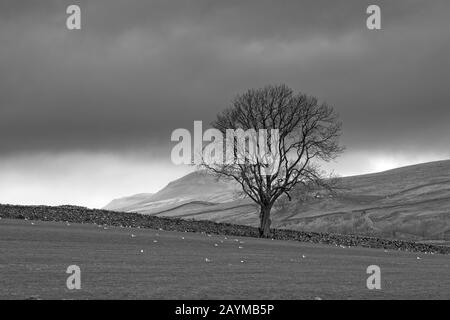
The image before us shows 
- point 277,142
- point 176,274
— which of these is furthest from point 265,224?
point 176,274

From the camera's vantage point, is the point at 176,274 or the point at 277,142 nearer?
the point at 176,274

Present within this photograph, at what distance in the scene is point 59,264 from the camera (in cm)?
2936

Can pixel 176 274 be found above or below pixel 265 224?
below

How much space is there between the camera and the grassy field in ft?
70.4

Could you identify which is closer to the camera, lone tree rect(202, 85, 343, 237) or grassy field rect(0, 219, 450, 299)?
grassy field rect(0, 219, 450, 299)

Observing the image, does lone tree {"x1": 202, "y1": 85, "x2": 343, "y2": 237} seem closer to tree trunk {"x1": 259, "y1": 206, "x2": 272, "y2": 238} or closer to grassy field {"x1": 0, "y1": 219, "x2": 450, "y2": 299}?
tree trunk {"x1": 259, "y1": 206, "x2": 272, "y2": 238}

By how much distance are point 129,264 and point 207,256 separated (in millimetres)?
8436

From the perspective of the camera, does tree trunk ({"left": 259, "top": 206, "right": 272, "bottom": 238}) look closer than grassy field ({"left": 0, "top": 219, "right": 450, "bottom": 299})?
No

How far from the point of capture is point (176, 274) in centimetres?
2711

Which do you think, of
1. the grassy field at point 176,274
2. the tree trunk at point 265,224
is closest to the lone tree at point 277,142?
the tree trunk at point 265,224

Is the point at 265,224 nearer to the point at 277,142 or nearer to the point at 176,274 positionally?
the point at 277,142

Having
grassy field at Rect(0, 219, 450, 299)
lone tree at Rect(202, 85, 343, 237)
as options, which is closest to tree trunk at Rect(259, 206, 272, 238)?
lone tree at Rect(202, 85, 343, 237)
